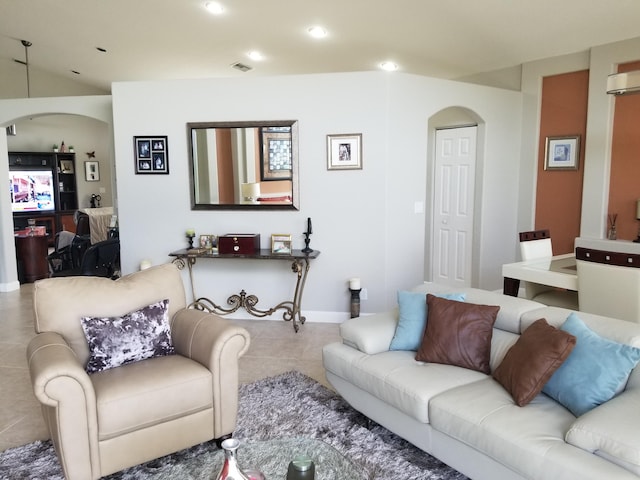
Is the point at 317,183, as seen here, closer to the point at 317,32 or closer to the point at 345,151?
the point at 345,151

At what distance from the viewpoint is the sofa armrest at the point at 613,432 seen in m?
1.66

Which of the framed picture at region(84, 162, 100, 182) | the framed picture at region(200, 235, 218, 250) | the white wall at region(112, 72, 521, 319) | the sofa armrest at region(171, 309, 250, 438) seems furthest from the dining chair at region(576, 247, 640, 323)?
the framed picture at region(84, 162, 100, 182)

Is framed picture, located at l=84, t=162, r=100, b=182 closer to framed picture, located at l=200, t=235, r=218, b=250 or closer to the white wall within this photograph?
the white wall

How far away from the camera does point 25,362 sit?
3951mm

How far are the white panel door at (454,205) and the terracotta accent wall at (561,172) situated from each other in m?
0.76

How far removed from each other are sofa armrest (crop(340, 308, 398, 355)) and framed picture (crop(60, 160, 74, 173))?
961 centimetres

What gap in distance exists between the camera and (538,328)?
234 cm

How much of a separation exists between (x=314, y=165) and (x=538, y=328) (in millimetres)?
2855

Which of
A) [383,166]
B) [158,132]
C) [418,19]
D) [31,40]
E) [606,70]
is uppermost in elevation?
[31,40]

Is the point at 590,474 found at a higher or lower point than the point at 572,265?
lower

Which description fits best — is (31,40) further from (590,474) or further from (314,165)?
(590,474)

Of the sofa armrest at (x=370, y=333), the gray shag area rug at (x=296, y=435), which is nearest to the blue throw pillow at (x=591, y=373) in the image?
the gray shag area rug at (x=296, y=435)

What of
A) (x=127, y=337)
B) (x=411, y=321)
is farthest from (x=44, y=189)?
(x=411, y=321)

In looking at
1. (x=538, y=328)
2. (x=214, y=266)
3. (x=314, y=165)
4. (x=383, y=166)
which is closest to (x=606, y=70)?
(x=383, y=166)
